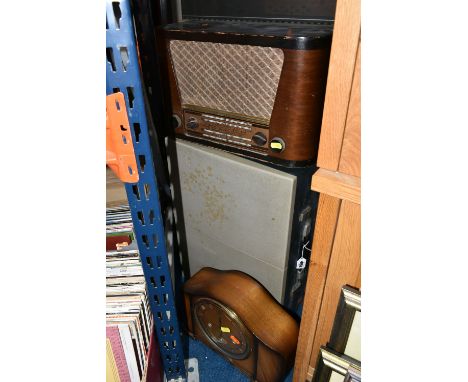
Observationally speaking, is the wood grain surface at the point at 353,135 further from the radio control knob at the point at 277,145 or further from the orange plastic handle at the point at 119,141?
the orange plastic handle at the point at 119,141

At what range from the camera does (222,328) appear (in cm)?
104

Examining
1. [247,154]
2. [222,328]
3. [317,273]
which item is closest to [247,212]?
→ [247,154]

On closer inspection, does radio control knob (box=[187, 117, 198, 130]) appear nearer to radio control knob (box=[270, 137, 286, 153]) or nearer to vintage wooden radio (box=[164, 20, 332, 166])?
vintage wooden radio (box=[164, 20, 332, 166])

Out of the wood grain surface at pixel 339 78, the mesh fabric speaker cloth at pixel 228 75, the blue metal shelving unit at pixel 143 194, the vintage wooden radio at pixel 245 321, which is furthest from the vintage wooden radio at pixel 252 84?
the vintage wooden radio at pixel 245 321

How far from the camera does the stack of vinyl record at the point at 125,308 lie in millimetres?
718

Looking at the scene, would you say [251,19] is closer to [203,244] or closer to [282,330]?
[203,244]

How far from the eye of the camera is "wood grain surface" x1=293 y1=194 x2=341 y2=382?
0.64 metres

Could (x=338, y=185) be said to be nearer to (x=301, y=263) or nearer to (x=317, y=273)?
(x=317, y=273)

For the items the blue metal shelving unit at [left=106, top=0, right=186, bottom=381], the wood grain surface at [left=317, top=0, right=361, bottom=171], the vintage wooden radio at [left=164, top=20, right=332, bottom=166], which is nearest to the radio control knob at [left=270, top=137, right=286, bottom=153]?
the vintage wooden radio at [left=164, top=20, right=332, bottom=166]

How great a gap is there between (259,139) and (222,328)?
1.96 feet

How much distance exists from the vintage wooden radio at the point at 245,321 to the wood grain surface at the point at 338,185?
50 centimetres

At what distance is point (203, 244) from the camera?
3.63 feet
